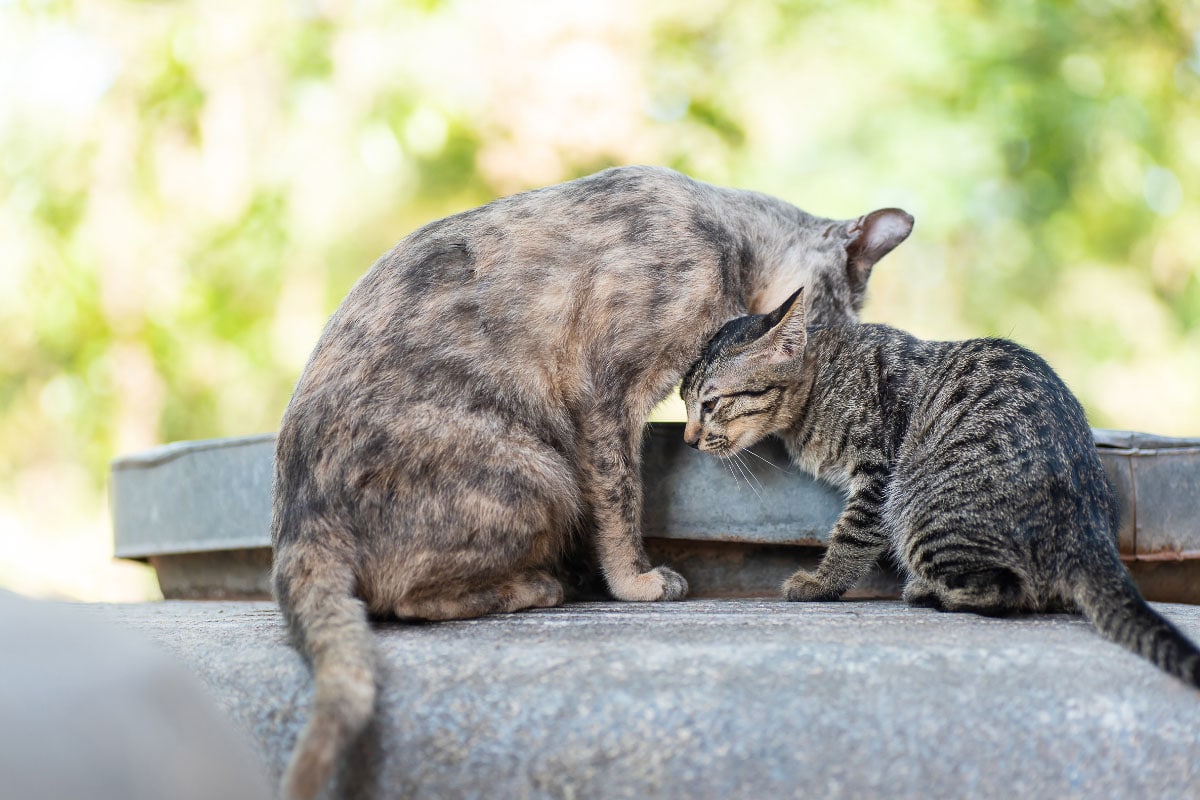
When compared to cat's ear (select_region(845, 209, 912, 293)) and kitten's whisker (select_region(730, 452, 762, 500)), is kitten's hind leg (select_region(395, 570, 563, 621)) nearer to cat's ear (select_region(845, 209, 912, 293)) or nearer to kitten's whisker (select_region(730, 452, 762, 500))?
kitten's whisker (select_region(730, 452, 762, 500))

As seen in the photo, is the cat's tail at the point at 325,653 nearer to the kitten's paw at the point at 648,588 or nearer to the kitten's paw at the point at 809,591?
the kitten's paw at the point at 648,588

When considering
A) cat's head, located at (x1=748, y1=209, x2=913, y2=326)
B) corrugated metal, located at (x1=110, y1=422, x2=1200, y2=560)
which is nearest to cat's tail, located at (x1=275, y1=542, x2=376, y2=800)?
corrugated metal, located at (x1=110, y1=422, x2=1200, y2=560)

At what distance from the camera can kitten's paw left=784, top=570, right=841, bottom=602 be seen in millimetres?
3006

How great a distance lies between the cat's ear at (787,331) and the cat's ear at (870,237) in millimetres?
549

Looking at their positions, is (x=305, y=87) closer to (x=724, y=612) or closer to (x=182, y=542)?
(x=182, y=542)

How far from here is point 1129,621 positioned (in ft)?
7.16

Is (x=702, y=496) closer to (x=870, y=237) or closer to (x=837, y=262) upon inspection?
(x=837, y=262)

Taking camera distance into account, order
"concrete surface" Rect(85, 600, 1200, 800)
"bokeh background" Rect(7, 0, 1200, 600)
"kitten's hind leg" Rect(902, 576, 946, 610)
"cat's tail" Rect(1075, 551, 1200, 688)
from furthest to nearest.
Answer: "bokeh background" Rect(7, 0, 1200, 600), "kitten's hind leg" Rect(902, 576, 946, 610), "cat's tail" Rect(1075, 551, 1200, 688), "concrete surface" Rect(85, 600, 1200, 800)

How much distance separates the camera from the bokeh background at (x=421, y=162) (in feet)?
23.2

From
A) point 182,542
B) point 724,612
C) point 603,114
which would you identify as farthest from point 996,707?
point 603,114

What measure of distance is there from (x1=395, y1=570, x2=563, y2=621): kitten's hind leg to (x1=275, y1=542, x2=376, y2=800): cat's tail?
0.71 feet

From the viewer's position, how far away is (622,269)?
3088mm

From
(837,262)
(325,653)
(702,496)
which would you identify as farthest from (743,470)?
(325,653)

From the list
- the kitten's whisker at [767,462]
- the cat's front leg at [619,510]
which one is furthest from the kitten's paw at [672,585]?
the kitten's whisker at [767,462]
